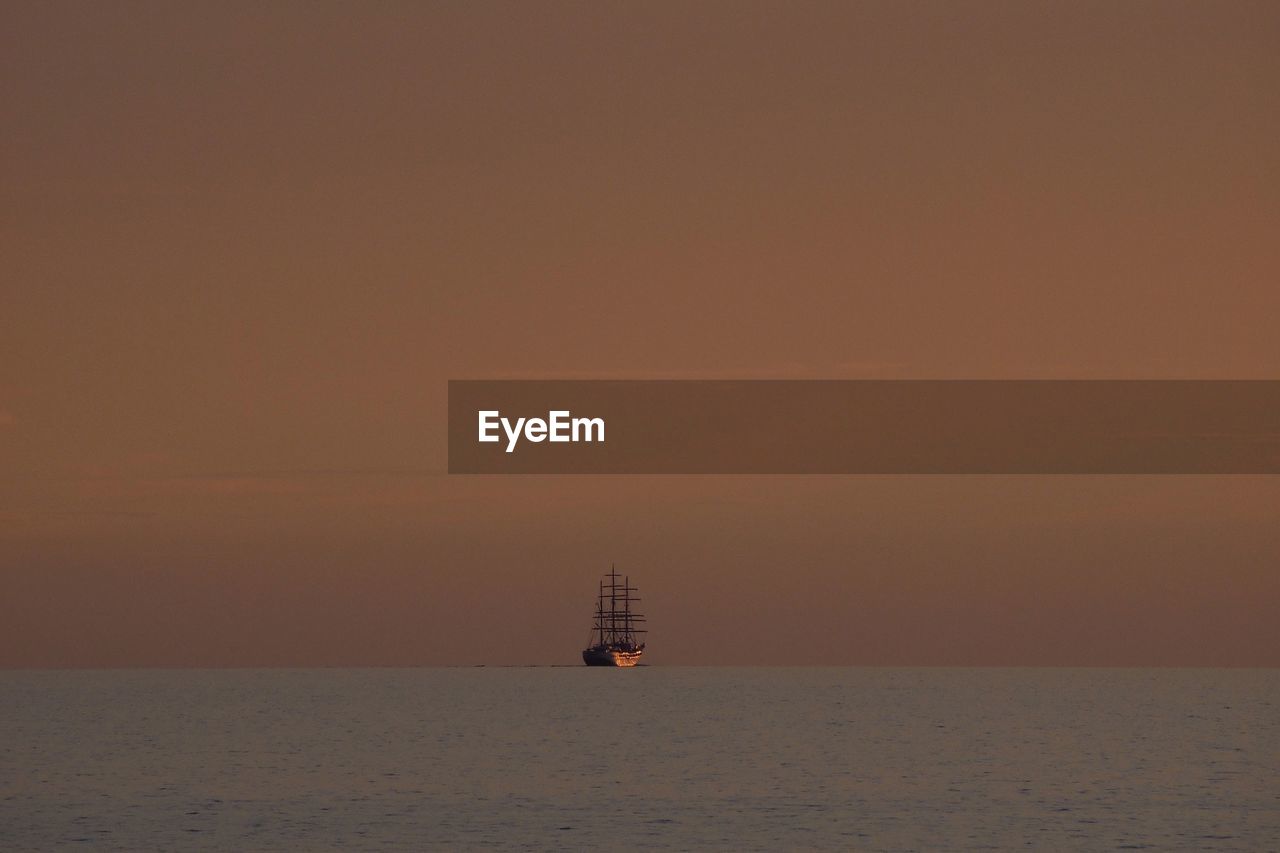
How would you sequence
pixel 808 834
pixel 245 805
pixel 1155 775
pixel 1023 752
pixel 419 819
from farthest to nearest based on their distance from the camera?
pixel 1023 752, pixel 1155 775, pixel 245 805, pixel 419 819, pixel 808 834

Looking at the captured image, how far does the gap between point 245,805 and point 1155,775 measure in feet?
182

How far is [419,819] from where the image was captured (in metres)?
80.8

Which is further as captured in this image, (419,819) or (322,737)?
(322,737)

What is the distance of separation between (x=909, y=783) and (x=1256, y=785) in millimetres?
19734

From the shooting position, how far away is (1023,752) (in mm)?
132500

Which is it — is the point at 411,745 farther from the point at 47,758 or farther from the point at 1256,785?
the point at 1256,785

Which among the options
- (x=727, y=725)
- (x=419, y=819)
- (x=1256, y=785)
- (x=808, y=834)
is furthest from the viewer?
(x=727, y=725)

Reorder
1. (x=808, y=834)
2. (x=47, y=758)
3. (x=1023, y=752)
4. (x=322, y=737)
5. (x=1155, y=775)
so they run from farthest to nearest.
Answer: (x=322, y=737)
(x=1023, y=752)
(x=47, y=758)
(x=1155, y=775)
(x=808, y=834)

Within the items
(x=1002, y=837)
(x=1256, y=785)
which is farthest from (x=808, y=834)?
(x=1256, y=785)

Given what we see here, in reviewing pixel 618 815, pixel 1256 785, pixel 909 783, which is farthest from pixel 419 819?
pixel 1256 785

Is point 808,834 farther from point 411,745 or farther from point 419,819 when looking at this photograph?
point 411,745

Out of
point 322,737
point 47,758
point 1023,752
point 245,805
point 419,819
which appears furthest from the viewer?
point 322,737

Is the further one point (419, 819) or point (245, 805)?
point (245, 805)

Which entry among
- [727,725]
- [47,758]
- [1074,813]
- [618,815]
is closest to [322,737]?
[47,758]
